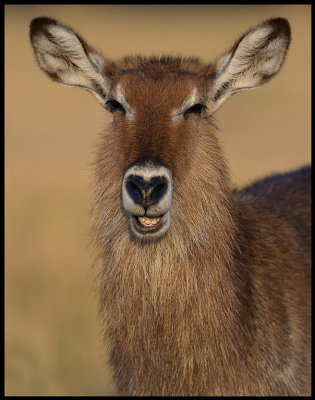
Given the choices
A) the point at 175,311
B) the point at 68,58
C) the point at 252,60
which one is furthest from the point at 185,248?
the point at 68,58

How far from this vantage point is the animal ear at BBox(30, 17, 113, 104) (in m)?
6.50

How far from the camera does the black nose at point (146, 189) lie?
213 inches

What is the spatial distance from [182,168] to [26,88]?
23392mm

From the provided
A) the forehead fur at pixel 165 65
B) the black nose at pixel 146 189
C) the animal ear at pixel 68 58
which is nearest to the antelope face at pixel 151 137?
the black nose at pixel 146 189

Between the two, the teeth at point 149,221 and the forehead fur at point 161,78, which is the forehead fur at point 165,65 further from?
the teeth at point 149,221

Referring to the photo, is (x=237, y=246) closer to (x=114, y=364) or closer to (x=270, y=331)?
(x=270, y=331)

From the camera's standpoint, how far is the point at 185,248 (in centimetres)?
607

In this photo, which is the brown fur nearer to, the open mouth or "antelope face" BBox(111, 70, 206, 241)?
"antelope face" BBox(111, 70, 206, 241)

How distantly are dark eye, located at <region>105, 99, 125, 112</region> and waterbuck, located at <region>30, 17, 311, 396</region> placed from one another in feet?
0.05

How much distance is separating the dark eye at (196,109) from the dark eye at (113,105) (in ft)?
1.70

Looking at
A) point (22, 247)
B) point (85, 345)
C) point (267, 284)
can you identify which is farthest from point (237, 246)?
point (22, 247)

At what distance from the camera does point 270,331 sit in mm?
6379

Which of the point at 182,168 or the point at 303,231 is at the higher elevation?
the point at 182,168

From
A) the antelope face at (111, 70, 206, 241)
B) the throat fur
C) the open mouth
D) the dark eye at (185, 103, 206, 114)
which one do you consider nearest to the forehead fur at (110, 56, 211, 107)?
the antelope face at (111, 70, 206, 241)
